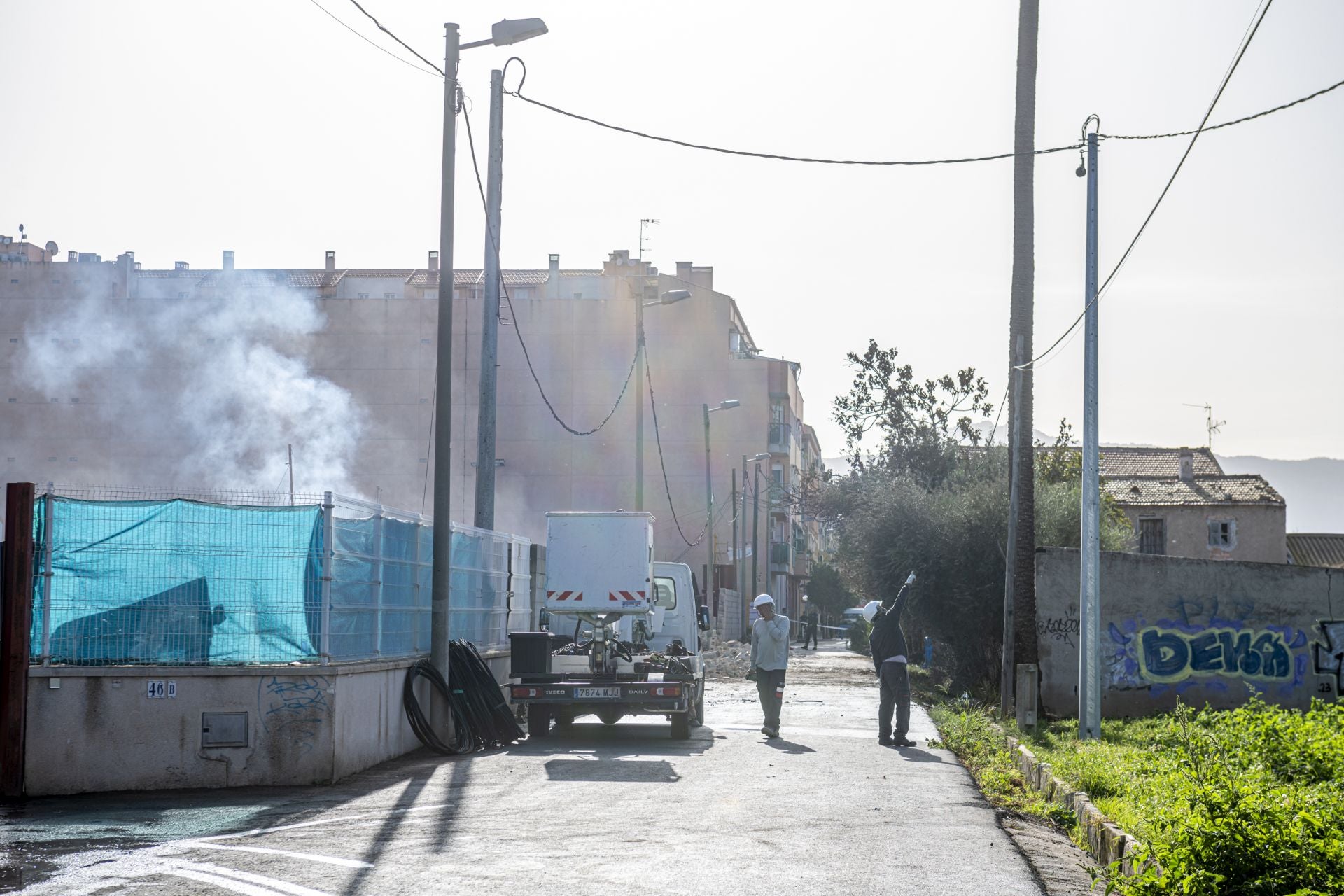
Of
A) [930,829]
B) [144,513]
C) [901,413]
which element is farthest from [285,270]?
[930,829]

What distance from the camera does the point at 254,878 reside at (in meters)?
7.75

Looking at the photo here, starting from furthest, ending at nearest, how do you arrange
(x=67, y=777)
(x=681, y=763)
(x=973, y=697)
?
(x=973, y=697), (x=681, y=763), (x=67, y=777)

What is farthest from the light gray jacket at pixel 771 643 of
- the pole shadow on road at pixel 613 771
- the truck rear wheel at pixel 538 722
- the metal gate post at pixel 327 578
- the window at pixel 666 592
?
the metal gate post at pixel 327 578

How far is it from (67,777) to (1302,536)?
246 ft

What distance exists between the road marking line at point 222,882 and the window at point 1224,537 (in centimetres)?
6357

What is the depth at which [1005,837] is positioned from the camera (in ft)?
31.6

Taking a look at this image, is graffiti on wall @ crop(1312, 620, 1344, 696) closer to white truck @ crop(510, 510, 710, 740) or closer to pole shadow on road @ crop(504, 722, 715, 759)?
white truck @ crop(510, 510, 710, 740)

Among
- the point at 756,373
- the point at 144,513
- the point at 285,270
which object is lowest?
the point at 144,513

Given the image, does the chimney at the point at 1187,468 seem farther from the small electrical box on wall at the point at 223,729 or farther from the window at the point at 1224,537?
the small electrical box on wall at the point at 223,729

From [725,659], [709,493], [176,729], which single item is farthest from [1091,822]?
[709,493]

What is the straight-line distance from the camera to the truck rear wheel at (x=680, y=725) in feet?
55.6

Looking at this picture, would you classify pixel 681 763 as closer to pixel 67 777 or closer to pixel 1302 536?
pixel 67 777

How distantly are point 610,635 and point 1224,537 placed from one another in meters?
53.8

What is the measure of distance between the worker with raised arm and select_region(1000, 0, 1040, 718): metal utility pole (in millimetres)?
3582
